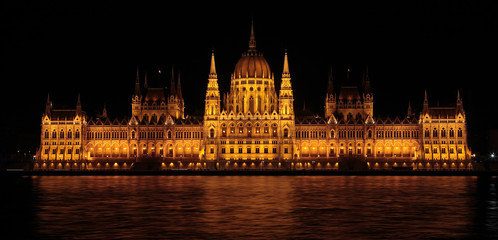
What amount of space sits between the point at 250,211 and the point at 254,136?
85123 mm

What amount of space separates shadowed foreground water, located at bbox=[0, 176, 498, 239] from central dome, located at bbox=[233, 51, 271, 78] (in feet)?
204

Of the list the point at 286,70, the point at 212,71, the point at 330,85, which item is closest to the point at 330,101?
the point at 330,85

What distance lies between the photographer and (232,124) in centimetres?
15088

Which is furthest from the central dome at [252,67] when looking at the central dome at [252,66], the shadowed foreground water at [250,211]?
the shadowed foreground water at [250,211]

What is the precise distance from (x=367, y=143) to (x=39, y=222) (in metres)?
101

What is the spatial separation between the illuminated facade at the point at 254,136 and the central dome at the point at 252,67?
205 mm

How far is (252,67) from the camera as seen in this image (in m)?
156

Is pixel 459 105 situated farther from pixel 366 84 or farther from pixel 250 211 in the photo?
pixel 250 211

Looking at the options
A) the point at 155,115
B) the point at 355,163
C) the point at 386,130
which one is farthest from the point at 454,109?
the point at 155,115

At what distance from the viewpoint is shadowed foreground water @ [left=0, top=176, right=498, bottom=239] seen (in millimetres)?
52094

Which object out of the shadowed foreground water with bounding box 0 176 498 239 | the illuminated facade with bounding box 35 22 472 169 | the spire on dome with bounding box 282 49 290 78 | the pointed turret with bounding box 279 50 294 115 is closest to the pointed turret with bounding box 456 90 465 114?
the illuminated facade with bounding box 35 22 472 169

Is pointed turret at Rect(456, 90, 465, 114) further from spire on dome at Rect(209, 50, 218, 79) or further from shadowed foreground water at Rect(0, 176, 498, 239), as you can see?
shadowed foreground water at Rect(0, 176, 498, 239)

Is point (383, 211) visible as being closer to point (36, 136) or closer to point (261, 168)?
point (261, 168)

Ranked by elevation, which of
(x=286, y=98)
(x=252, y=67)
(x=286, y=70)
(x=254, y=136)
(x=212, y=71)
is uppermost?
(x=252, y=67)
